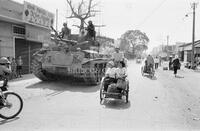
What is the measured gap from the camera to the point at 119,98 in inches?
262

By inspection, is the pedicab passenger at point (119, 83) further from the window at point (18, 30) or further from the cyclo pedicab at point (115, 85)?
the window at point (18, 30)

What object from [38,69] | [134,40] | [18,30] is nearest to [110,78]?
[38,69]

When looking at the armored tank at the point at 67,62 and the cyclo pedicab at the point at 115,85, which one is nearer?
the cyclo pedicab at the point at 115,85

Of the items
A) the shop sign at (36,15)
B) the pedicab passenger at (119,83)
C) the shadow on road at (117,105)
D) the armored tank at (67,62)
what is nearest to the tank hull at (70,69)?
the armored tank at (67,62)

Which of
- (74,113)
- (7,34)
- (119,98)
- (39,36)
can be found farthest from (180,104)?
(39,36)

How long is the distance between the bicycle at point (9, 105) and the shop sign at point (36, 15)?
10.3m

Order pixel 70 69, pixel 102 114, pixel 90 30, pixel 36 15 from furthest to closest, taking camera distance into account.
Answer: pixel 36 15, pixel 90 30, pixel 70 69, pixel 102 114

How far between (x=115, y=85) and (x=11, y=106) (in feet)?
10.0

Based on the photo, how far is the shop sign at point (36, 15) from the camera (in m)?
14.6

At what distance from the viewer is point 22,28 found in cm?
1515

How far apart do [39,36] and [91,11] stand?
16158mm

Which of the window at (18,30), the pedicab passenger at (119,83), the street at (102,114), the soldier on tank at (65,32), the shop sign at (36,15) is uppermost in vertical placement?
the shop sign at (36,15)

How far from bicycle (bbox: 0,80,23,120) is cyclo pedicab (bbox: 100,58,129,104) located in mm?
2496

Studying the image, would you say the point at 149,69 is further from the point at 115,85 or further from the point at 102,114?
the point at 102,114
